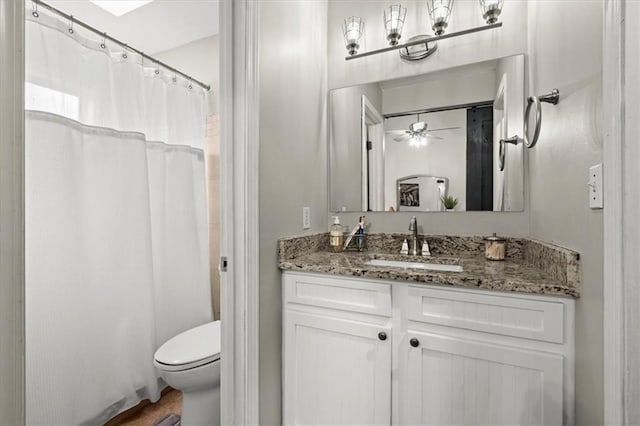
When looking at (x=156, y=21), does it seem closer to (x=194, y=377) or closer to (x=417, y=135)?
(x=417, y=135)

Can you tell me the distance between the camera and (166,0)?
1.88m

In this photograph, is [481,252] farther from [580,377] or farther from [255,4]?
[255,4]

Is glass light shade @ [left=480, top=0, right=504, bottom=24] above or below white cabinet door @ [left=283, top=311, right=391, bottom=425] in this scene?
above

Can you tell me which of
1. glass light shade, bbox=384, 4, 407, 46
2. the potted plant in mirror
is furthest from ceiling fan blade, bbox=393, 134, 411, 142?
glass light shade, bbox=384, 4, 407, 46

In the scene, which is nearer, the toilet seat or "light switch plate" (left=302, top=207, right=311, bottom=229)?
the toilet seat

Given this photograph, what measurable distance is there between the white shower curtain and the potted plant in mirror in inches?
65.9

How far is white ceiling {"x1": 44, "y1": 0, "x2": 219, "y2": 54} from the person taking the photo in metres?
1.93

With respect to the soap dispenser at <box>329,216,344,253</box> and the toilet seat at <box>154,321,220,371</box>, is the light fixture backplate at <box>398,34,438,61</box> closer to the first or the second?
the soap dispenser at <box>329,216,344,253</box>

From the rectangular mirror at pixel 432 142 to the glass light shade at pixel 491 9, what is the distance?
196mm

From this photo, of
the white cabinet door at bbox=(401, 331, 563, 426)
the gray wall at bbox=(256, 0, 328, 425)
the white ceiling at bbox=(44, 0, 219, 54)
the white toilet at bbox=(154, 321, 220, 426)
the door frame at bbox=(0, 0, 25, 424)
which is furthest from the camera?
the white ceiling at bbox=(44, 0, 219, 54)

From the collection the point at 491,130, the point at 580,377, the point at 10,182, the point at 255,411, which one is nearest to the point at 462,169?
the point at 491,130

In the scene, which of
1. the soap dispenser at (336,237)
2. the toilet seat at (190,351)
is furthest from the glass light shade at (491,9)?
the toilet seat at (190,351)

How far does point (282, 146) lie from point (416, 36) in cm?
100

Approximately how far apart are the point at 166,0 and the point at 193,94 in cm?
57
